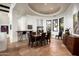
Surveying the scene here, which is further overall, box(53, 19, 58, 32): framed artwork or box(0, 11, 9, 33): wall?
box(53, 19, 58, 32): framed artwork

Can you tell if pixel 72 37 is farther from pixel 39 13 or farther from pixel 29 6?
pixel 29 6

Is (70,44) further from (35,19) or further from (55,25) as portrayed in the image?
(35,19)

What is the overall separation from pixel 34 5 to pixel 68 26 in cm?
110

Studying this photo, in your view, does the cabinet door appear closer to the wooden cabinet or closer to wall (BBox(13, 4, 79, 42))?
the wooden cabinet

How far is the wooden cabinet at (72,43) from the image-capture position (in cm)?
317

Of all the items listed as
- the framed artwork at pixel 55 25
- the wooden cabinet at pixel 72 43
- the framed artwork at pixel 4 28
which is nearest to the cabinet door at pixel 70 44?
the wooden cabinet at pixel 72 43

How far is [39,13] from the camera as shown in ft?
10.8

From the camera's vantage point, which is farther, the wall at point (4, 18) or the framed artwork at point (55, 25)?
the framed artwork at point (55, 25)

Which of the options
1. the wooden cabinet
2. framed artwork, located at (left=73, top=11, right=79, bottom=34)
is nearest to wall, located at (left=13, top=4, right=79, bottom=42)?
framed artwork, located at (left=73, top=11, right=79, bottom=34)

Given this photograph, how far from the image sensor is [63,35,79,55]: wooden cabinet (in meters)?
3.17

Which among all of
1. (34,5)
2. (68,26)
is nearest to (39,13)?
(34,5)

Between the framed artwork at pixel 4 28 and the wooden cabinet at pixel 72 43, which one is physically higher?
the framed artwork at pixel 4 28

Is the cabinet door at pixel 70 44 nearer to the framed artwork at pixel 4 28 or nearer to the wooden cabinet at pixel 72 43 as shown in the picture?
the wooden cabinet at pixel 72 43

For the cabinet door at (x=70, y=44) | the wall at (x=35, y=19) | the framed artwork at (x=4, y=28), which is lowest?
the cabinet door at (x=70, y=44)
